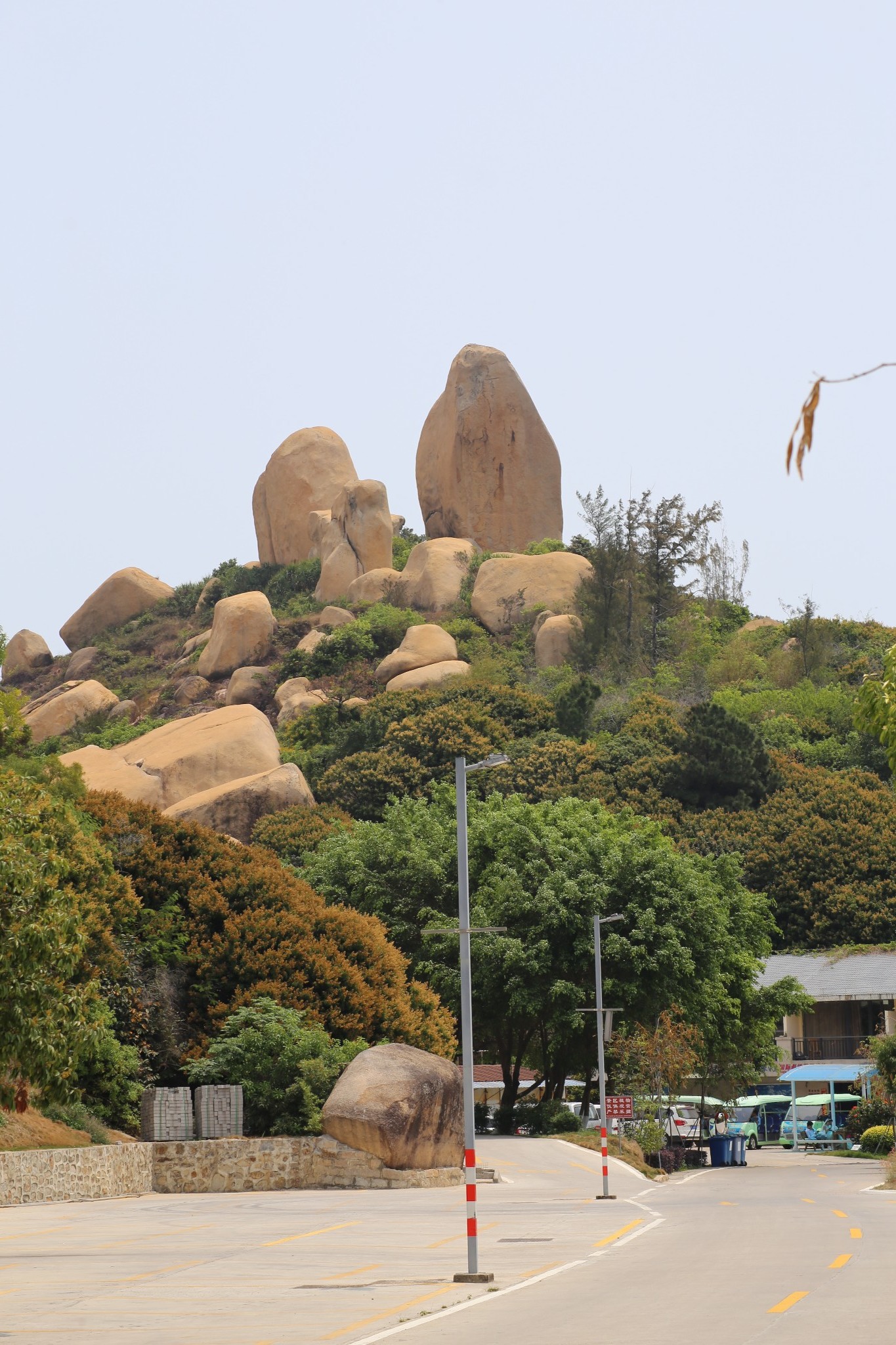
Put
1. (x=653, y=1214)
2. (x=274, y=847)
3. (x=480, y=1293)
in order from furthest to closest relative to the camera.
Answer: (x=274, y=847)
(x=653, y=1214)
(x=480, y=1293)

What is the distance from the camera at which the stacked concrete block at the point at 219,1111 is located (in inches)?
1207

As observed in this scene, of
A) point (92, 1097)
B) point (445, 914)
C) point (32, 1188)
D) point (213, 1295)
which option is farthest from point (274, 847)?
point (213, 1295)

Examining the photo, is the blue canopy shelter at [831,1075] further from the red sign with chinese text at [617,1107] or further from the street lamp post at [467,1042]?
the street lamp post at [467,1042]

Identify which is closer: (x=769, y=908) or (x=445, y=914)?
(x=445, y=914)

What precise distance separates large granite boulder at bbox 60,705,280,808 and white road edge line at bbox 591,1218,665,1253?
154 feet

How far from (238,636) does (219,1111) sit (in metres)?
67.6

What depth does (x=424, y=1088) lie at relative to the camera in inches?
1176

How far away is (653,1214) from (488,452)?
86905 millimetres

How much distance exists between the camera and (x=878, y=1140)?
46.9 metres

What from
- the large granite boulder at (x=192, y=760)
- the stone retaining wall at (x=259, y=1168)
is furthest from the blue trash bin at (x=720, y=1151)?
the large granite boulder at (x=192, y=760)

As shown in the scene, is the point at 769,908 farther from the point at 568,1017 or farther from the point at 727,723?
the point at 568,1017

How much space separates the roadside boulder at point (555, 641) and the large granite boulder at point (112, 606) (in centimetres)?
3530

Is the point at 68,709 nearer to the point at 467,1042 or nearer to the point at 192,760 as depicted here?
the point at 192,760

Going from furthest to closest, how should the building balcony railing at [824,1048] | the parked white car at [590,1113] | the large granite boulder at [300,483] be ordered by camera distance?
the large granite boulder at [300,483] < the building balcony railing at [824,1048] < the parked white car at [590,1113]
